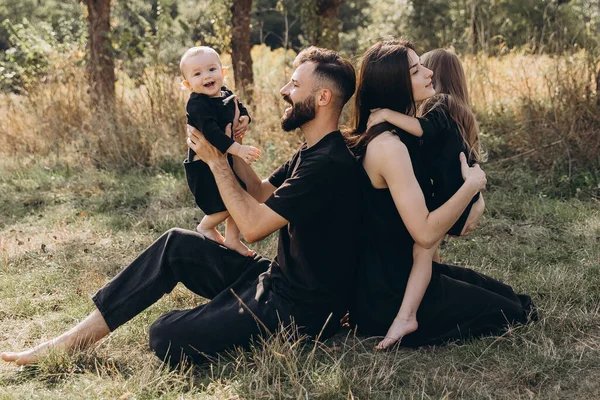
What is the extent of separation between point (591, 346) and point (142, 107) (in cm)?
646

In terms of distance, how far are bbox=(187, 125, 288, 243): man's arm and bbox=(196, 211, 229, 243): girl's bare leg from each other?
0.40m

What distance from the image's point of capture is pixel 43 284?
4.91 metres

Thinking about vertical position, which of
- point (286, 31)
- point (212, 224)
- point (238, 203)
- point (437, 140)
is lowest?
point (212, 224)

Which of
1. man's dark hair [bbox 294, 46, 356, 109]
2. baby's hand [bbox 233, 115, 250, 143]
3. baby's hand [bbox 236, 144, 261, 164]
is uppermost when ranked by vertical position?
man's dark hair [bbox 294, 46, 356, 109]

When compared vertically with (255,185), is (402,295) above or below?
below

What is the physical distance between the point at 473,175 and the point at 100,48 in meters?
7.65

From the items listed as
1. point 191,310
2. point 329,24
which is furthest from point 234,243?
point 329,24

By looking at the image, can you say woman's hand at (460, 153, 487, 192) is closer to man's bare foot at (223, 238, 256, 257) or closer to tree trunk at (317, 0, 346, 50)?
man's bare foot at (223, 238, 256, 257)

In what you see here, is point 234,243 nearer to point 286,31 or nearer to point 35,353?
point 35,353

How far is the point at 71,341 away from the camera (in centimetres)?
354

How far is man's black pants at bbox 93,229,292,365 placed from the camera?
3.43 metres

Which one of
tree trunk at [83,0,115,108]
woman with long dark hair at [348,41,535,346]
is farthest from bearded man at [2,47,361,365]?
tree trunk at [83,0,115,108]

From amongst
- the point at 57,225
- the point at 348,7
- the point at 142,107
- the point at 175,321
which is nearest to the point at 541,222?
the point at 175,321

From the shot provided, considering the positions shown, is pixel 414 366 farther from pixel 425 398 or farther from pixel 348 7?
pixel 348 7
